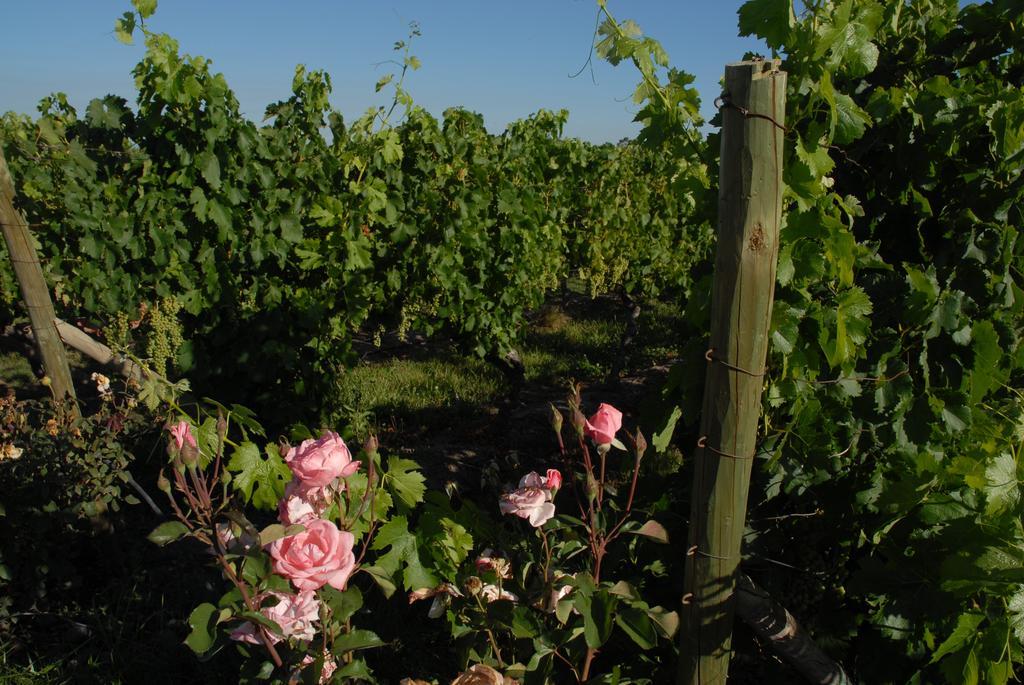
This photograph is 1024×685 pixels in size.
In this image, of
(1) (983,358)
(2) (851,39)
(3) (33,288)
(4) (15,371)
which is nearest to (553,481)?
(2) (851,39)

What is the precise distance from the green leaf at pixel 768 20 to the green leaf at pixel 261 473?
1.38 meters

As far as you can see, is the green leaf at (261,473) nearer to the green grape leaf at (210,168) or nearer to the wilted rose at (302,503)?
the wilted rose at (302,503)

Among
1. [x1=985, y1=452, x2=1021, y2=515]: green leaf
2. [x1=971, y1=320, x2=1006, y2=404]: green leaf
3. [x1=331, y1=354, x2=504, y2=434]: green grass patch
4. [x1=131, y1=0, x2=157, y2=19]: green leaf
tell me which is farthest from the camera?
[x1=331, y1=354, x2=504, y2=434]: green grass patch

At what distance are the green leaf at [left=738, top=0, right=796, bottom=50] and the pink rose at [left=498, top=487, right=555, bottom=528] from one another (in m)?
1.00

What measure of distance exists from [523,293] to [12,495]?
11.5 feet

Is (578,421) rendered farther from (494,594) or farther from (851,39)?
(851,39)

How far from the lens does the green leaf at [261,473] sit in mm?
1712

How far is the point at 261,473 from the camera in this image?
5.71ft

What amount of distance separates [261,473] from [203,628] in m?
0.50

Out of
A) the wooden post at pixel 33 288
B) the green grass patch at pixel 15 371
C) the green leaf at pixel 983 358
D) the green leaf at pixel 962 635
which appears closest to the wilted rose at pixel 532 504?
the green leaf at pixel 962 635

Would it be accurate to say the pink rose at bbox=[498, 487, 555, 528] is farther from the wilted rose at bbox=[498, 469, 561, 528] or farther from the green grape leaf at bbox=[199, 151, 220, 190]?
the green grape leaf at bbox=[199, 151, 220, 190]

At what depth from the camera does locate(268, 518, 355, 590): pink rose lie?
127 centimetres

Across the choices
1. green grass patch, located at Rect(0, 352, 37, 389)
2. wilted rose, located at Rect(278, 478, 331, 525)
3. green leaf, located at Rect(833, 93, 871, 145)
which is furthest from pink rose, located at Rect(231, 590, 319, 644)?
green grass patch, located at Rect(0, 352, 37, 389)

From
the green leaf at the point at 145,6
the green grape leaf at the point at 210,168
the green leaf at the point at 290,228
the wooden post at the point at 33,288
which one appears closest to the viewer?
the wooden post at the point at 33,288
